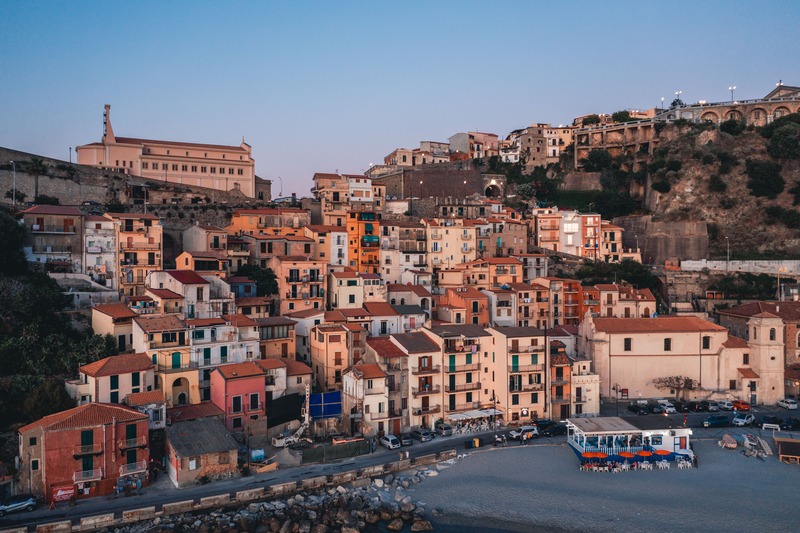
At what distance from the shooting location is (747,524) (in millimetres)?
25078

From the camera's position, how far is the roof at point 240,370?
32.4 meters

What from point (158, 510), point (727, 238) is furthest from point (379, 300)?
point (727, 238)

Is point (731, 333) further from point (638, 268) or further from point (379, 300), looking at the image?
point (379, 300)

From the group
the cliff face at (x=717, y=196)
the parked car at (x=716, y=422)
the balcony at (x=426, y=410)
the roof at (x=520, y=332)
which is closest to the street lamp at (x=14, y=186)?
the balcony at (x=426, y=410)

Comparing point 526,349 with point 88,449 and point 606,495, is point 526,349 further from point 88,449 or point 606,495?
point 88,449

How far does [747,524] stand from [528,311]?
25145 mm

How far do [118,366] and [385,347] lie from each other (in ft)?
45.8

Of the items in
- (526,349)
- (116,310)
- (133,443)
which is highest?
(116,310)

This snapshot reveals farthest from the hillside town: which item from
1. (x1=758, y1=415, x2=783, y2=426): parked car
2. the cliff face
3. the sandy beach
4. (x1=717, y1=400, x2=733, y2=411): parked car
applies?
the cliff face

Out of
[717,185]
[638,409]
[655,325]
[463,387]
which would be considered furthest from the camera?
[717,185]

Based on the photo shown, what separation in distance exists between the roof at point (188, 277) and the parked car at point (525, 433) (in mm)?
19459

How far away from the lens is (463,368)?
123 ft

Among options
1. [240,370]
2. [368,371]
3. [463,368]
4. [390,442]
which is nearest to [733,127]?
[463,368]

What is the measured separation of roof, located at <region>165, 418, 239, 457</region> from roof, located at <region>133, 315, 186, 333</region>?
5401mm
